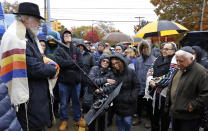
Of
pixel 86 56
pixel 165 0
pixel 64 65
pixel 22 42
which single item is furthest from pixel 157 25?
pixel 165 0

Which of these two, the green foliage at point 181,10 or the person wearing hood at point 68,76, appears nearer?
the person wearing hood at point 68,76

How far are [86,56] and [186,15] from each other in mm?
18372

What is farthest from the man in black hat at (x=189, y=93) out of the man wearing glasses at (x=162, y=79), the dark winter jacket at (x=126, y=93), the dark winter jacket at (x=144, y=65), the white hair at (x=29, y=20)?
the white hair at (x=29, y=20)

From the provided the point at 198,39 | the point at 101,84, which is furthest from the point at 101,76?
the point at 198,39

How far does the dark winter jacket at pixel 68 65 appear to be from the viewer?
3.62 meters

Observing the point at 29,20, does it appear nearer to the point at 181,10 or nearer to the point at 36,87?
the point at 36,87

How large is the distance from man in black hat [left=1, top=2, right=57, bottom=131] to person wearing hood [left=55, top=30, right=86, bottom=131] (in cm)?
144

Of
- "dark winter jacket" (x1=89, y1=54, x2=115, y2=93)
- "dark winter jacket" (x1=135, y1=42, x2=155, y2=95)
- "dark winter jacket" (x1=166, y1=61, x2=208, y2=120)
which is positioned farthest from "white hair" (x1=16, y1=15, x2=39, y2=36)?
"dark winter jacket" (x1=135, y1=42, x2=155, y2=95)

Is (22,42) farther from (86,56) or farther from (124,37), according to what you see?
(124,37)

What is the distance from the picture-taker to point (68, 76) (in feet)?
12.3

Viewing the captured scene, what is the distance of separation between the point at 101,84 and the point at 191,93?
146 cm

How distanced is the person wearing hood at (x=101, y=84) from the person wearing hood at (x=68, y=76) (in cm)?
69

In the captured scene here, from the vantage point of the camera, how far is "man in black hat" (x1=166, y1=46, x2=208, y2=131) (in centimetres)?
238

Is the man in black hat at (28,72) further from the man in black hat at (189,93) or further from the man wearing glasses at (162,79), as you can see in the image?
the man wearing glasses at (162,79)
